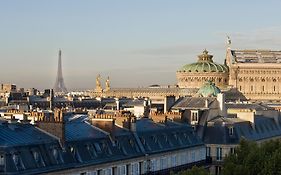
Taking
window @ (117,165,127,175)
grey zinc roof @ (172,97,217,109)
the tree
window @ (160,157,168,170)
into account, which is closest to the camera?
the tree

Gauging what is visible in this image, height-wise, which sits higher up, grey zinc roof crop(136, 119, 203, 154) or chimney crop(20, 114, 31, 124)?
chimney crop(20, 114, 31, 124)

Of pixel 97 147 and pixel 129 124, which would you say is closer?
pixel 97 147

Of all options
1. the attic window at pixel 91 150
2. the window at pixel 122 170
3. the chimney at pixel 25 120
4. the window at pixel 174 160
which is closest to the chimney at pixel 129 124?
the window at pixel 122 170

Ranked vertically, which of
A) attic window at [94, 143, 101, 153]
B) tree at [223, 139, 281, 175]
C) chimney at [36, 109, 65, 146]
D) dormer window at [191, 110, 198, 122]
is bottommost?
tree at [223, 139, 281, 175]

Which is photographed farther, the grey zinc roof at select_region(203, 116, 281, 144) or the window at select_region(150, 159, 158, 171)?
the grey zinc roof at select_region(203, 116, 281, 144)

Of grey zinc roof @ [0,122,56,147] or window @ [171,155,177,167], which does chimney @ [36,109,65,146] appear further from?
window @ [171,155,177,167]

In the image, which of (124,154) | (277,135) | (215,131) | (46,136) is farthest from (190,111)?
(46,136)

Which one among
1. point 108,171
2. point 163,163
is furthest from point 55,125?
point 163,163

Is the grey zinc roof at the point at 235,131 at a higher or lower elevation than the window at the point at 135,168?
higher

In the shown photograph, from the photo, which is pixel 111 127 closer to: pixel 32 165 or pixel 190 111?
pixel 32 165

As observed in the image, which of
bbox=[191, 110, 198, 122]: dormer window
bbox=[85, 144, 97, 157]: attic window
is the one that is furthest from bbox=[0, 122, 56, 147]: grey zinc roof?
bbox=[191, 110, 198, 122]: dormer window

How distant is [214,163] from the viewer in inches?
3061

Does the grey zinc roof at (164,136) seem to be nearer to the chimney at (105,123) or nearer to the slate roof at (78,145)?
the slate roof at (78,145)

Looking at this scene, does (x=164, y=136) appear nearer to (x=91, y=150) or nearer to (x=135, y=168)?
(x=135, y=168)
